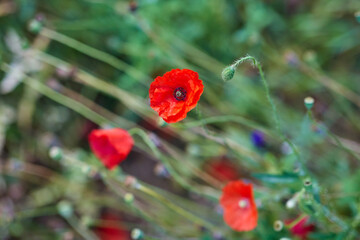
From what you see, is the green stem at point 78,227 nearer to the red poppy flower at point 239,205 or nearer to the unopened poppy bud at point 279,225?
the red poppy flower at point 239,205

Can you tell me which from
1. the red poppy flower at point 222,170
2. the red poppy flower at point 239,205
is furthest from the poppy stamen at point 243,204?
the red poppy flower at point 222,170

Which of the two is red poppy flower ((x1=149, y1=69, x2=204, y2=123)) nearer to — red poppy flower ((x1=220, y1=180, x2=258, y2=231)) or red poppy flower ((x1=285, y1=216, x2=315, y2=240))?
red poppy flower ((x1=220, y1=180, x2=258, y2=231))

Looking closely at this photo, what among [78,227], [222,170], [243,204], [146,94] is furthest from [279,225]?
[78,227]

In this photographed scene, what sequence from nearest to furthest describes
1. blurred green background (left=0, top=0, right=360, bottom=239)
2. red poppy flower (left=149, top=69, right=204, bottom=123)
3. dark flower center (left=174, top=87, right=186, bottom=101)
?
1. red poppy flower (left=149, top=69, right=204, bottom=123)
2. dark flower center (left=174, top=87, right=186, bottom=101)
3. blurred green background (left=0, top=0, right=360, bottom=239)

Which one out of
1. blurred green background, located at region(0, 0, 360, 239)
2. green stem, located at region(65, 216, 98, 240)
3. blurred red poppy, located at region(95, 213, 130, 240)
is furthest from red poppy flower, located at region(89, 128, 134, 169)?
blurred red poppy, located at region(95, 213, 130, 240)

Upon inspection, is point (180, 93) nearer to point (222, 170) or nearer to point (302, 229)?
point (302, 229)
